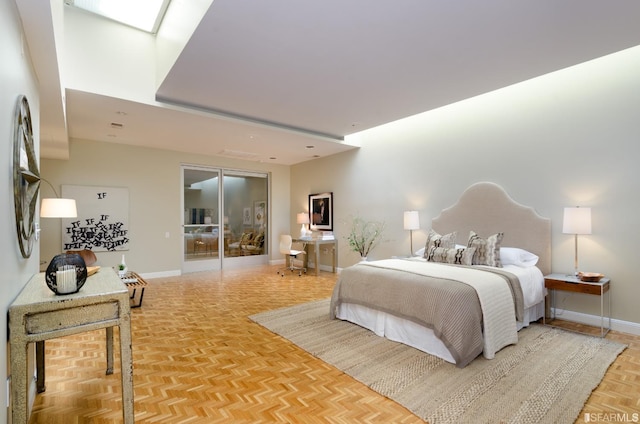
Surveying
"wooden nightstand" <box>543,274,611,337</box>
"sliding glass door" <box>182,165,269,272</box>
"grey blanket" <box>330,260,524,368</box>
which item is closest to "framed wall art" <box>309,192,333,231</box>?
"sliding glass door" <box>182,165,269,272</box>

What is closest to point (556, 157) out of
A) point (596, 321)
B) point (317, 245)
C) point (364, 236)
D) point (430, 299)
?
point (596, 321)

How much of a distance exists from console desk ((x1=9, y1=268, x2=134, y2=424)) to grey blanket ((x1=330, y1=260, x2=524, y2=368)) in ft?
7.87

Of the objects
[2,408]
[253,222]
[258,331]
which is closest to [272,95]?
[258,331]

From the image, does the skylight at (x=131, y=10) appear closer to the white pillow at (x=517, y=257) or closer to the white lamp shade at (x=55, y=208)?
the white lamp shade at (x=55, y=208)

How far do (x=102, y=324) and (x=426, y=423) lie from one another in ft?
6.82

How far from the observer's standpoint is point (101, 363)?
2980 mm

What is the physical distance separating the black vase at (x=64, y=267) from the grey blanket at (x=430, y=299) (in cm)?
268

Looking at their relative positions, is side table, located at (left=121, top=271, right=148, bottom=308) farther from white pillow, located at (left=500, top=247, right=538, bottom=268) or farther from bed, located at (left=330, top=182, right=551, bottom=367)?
white pillow, located at (left=500, top=247, right=538, bottom=268)

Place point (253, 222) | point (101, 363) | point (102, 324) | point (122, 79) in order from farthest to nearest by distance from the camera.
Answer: point (253, 222), point (122, 79), point (101, 363), point (102, 324)

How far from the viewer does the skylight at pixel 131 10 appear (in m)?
3.94

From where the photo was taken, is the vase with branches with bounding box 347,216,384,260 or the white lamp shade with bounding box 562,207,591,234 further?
the vase with branches with bounding box 347,216,384,260

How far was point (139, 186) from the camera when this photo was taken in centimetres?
685

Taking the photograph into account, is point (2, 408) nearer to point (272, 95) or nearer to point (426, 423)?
point (426, 423)

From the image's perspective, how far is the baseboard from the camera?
3623 millimetres
